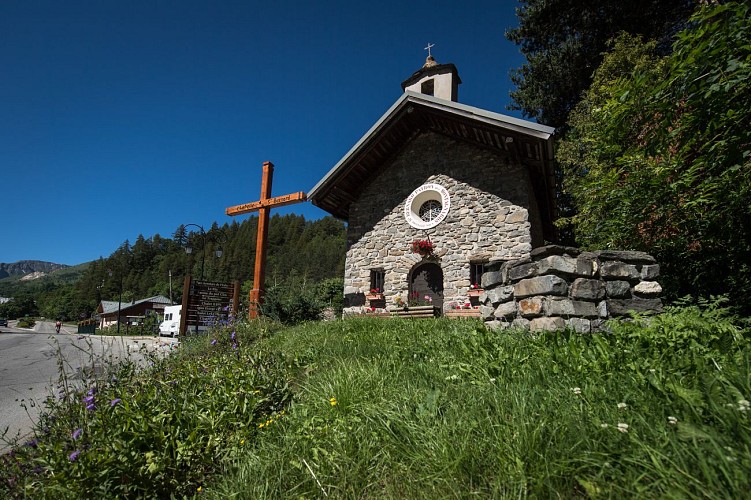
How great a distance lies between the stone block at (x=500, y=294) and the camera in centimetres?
470

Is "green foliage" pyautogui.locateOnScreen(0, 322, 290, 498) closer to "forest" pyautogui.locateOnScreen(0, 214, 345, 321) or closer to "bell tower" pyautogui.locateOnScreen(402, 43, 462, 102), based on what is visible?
"bell tower" pyautogui.locateOnScreen(402, 43, 462, 102)

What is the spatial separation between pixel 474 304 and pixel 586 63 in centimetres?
1318

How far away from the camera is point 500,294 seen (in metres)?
4.86

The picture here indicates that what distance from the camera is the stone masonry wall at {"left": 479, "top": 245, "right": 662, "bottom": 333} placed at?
3.94 m

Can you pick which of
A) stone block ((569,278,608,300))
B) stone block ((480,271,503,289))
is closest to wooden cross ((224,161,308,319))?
stone block ((480,271,503,289))

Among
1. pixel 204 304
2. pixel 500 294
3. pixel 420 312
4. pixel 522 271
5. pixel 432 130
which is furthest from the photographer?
pixel 432 130

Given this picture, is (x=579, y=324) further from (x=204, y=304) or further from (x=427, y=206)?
(x=204, y=304)

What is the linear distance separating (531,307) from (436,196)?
7458mm

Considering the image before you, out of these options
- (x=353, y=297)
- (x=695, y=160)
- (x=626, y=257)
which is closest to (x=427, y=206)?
(x=353, y=297)

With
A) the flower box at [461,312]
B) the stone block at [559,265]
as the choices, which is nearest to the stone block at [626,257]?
the stone block at [559,265]

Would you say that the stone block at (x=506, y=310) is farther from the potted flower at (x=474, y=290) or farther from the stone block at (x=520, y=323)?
the potted flower at (x=474, y=290)

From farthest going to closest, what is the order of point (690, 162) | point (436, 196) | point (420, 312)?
point (436, 196) < point (420, 312) < point (690, 162)

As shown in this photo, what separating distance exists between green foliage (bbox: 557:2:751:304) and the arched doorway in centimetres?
445

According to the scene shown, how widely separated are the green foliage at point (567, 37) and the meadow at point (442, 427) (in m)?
16.0
